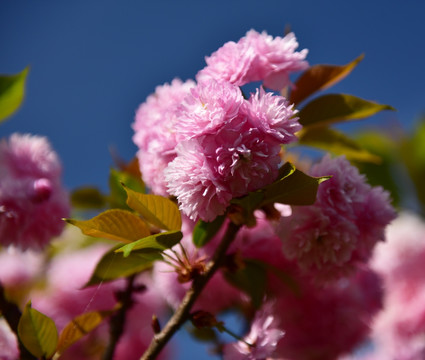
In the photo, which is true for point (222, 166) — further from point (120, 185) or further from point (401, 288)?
point (401, 288)

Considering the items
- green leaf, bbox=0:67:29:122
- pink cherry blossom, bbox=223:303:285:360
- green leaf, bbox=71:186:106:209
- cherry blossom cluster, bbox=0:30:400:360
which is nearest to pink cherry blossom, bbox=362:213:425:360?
cherry blossom cluster, bbox=0:30:400:360

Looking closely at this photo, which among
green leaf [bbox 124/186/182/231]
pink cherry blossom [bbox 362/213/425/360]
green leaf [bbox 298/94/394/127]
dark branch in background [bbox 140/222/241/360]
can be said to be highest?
pink cherry blossom [bbox 362/213/425/360]

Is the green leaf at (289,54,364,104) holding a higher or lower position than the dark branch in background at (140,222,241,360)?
higher

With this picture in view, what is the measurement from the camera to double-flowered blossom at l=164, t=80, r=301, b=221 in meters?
0.59

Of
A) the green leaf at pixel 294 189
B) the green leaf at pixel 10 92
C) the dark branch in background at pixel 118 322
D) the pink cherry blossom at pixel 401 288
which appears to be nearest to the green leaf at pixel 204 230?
the green leaf at pixel 294 189

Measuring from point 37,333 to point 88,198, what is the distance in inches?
18.8

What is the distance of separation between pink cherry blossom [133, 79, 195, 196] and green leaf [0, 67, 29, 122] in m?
0.31

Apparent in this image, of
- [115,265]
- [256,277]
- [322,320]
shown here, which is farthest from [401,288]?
[115,265]

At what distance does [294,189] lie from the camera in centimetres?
63

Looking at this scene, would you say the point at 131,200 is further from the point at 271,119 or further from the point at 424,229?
the point at 424,229

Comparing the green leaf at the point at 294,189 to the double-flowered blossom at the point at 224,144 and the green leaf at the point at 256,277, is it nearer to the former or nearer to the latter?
the double-flowered blossom at the point at 224,144

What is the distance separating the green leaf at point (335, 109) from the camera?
0.82m

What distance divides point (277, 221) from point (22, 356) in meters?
0.44

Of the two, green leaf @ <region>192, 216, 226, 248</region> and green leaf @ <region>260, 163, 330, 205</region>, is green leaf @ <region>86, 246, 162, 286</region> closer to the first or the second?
green leaf @ <region>192, 216, 226, 248</region>
